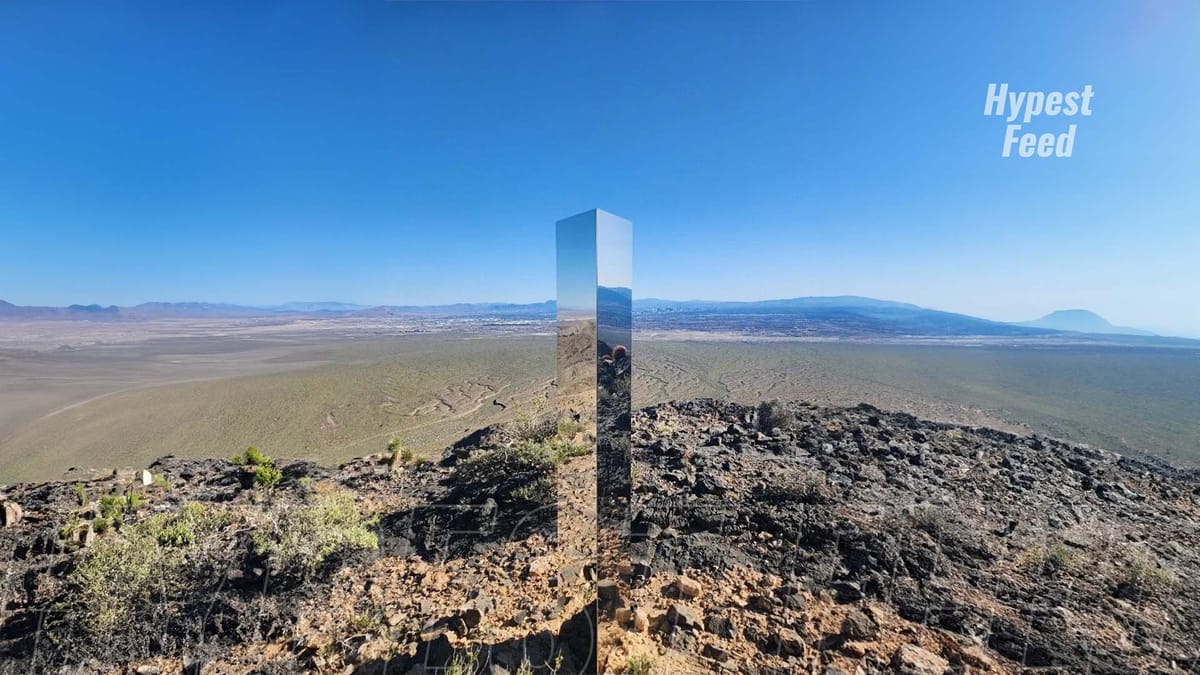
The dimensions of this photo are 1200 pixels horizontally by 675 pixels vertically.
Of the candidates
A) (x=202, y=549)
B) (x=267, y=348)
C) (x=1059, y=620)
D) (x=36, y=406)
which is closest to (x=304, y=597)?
(x=202, y=549)

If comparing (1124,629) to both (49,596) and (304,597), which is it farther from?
(49,596)

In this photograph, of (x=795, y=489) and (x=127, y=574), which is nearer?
(x=127, y=574)

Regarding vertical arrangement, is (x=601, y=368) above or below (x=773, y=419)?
above

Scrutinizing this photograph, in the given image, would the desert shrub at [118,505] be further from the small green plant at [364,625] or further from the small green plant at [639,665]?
the small green plant at [639,665]

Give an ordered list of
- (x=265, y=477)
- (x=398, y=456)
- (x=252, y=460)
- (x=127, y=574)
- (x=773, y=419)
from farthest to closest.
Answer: (x=773, y=419) → (x=398, y=456) → (x=252, y=460) → (x=265, y=477) → (x=127, y=574)

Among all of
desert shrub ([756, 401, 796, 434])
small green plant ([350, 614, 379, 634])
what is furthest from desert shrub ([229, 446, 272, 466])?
desert shrub ([756, 401, 796, 434])

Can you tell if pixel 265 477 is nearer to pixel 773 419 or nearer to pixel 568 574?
pixel 568 574

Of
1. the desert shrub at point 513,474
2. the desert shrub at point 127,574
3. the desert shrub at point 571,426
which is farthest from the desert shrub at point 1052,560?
the desert shrub at point 127,574

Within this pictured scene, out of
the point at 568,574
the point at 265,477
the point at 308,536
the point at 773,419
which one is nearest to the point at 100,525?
the point at 265,477
